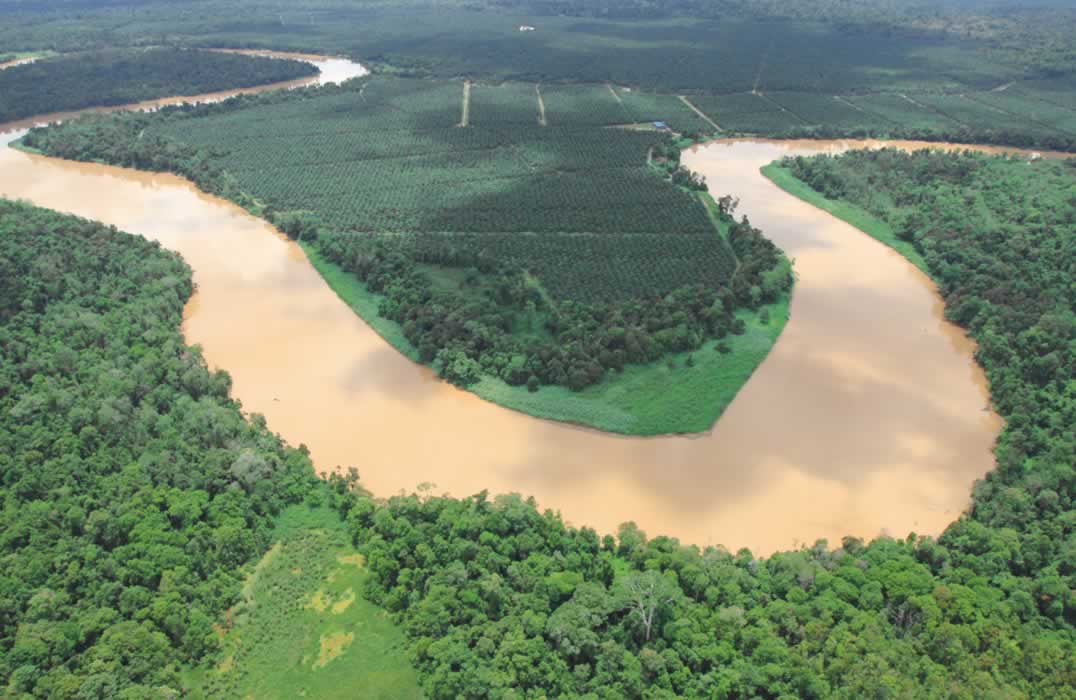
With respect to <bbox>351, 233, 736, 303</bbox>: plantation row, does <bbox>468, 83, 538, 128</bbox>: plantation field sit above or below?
above

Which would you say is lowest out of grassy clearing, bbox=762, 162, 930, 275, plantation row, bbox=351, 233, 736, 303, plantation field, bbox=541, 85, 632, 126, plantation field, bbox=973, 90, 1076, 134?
plantation row, bbox=351, 233, 736, 303

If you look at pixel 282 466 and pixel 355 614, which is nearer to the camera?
pixel 355 614

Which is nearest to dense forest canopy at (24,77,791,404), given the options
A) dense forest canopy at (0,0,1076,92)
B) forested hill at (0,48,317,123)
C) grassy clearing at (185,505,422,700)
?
forested hill at (0,48,317,123)

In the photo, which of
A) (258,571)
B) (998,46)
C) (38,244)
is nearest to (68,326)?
(38,244)

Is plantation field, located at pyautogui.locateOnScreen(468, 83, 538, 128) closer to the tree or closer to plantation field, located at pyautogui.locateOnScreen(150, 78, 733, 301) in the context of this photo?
plantation field, located at pyautogui.locateOnScreen(150, 78, 733, 301)

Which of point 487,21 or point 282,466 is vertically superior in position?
point 487,21

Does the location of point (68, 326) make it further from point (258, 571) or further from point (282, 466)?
point (258, 571)

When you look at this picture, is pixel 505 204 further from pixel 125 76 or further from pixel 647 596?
pixel 125 76
